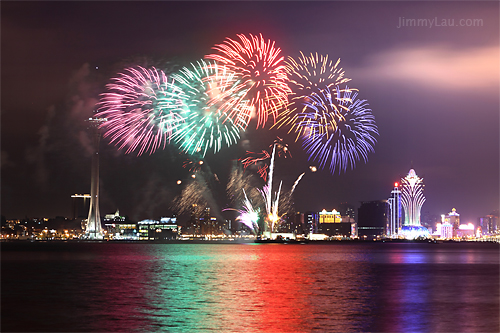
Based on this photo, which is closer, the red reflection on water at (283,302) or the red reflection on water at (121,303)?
the red reflection on water at (283,302)

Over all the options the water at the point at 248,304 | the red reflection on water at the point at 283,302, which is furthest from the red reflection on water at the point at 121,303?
the red reflection on water at the point at 283,302

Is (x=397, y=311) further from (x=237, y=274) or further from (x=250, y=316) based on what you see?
(x=237, y=274)

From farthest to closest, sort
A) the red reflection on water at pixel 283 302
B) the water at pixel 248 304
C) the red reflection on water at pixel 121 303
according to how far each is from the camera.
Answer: the red reflection on water at pixel 121 303
the water at pixel 248 304
the red reflection on water at pixel 283 302

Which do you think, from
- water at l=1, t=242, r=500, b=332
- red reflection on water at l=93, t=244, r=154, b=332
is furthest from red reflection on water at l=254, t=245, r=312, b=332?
red reflection on water at l=93, t=244, r=154, b=332

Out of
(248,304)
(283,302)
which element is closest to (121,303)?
(248,304)

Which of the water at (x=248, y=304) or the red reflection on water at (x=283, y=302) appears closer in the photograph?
the red reflection on water at (x=283, y=302)

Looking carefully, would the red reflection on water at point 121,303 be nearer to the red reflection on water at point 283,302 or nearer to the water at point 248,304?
the water at point 248,304

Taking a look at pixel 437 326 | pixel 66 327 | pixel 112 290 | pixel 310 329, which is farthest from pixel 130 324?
pixel 112 290

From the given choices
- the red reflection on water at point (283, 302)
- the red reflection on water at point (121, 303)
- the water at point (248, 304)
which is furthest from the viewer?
the red reflection on water at point (121, 303)

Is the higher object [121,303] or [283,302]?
[283,302]

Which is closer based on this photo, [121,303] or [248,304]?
[248,304]

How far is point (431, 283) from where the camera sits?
204ft

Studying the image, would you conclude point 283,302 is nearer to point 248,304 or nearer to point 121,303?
point 248,304

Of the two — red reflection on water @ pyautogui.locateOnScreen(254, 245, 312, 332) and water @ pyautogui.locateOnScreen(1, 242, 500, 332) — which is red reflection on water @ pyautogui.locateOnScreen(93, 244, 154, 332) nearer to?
water @ pyautogui.locateOnScreen(1, 242, 500, 332)
